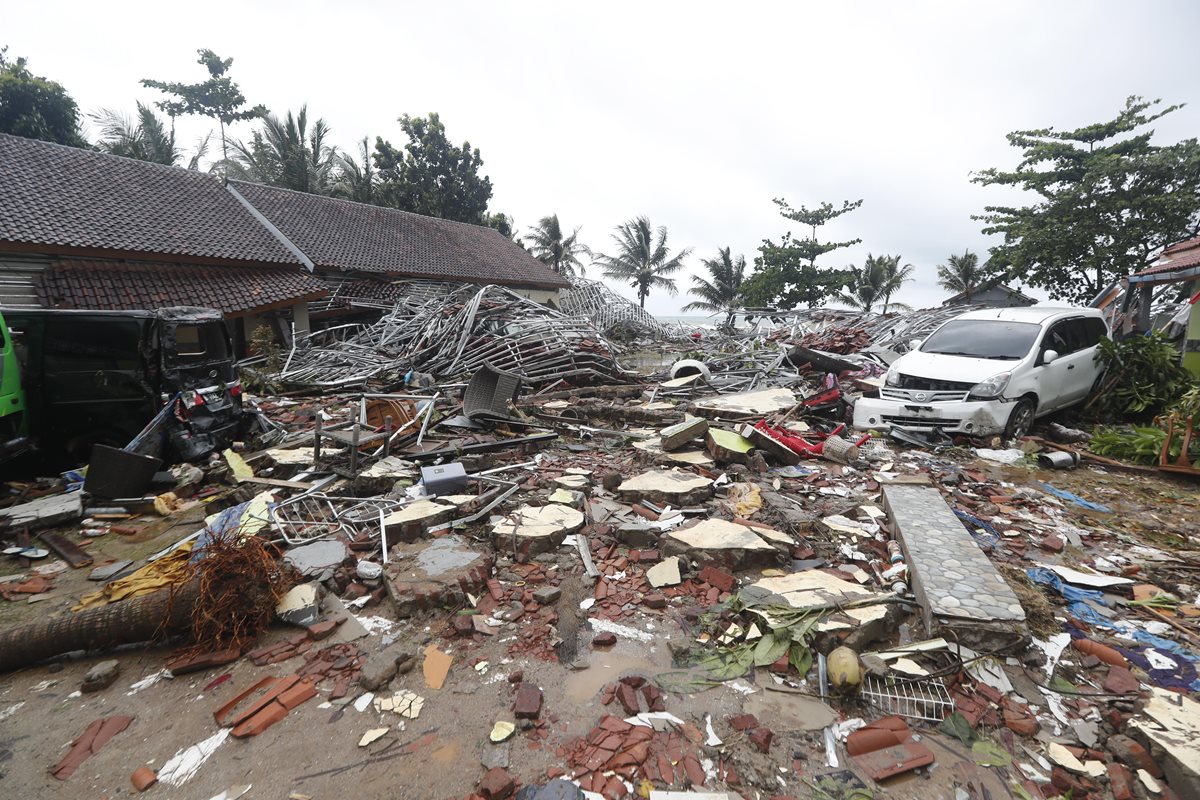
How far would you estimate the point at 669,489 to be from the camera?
5.07 m

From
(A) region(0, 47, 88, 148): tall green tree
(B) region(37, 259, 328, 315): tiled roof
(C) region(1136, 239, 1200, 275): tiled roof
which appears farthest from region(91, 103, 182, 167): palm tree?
(C) region(1136, 239, 1200, 275): tiled roof

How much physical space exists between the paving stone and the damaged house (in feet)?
53.4

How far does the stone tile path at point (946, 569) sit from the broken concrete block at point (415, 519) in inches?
144

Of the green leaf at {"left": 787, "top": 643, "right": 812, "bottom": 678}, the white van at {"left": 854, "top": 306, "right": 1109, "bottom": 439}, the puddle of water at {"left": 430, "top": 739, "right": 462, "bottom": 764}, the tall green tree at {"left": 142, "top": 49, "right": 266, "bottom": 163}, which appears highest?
the tall green tree at {"left": 142, "top": 49, "right": 266, "bottom": 163}

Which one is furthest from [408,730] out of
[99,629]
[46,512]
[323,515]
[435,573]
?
[46,512]

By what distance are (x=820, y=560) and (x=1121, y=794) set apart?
6.29 ft

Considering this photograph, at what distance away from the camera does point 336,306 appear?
1750cm

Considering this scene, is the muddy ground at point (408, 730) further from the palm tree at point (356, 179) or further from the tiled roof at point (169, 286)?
the palm tree at point (356, 179)

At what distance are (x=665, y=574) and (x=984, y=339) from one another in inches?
262

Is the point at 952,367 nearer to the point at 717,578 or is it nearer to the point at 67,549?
the point at 717,578

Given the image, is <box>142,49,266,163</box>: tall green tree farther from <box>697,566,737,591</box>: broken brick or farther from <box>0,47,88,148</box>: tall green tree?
<box>697,566,737,591</box>: broken brick

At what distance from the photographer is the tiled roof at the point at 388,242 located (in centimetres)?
2008

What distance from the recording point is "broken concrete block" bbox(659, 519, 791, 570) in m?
3.76

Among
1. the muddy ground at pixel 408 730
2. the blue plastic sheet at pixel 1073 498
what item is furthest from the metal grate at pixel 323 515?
the blue plastic sheet at pixel 1073 498
